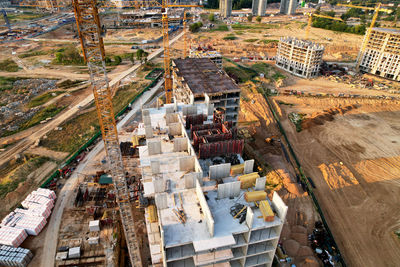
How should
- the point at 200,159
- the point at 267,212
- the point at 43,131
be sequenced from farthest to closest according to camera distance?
the point at 43,131 < the point at 200,159 < the point at 267,212

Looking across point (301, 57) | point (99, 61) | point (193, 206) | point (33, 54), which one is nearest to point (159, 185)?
point (193, 206)

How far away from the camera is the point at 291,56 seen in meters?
100

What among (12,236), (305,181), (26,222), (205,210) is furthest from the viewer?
(305,181)

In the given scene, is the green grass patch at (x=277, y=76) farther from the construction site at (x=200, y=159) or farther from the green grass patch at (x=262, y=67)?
the green grass patch at (x=262, y=67)

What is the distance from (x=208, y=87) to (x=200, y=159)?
26.7m

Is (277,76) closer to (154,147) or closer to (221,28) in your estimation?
(154,147)

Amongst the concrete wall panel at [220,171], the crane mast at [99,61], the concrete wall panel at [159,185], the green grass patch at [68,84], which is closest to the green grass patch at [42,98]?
the green grass patch at [68,84]

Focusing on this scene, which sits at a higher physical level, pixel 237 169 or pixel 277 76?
pixel 237 169

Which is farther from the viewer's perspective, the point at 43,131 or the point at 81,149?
the point at 43,131

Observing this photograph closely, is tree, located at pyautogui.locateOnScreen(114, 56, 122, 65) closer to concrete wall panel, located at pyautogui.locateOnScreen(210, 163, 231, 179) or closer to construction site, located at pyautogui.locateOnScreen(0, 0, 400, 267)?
construction site, located at pyautogui.locateOnScreen(0, 0, 400, 267)

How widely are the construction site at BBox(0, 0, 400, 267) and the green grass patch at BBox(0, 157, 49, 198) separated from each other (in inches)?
11.1

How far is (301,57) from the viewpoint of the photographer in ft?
319

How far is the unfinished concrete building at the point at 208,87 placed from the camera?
54188 millimetres

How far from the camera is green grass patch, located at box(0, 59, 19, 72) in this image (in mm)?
103812
